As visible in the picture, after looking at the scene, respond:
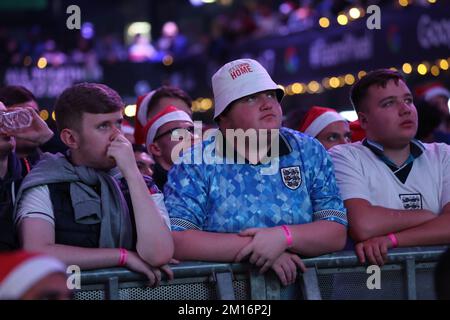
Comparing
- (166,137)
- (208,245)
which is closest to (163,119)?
(166,137)

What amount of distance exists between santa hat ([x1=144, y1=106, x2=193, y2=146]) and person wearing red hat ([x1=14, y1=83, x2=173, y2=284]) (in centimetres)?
148

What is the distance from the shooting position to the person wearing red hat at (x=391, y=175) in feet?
16.3

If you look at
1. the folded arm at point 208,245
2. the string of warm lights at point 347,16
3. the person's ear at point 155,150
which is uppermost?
the string of warm lights at point 347,16

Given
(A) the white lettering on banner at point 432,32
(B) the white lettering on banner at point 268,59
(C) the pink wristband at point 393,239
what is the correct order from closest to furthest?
(C) the pink wristband at point 393,239
(A) the white lettering on banner at point 432,32
(B) the white lettering on banner at point 268,59

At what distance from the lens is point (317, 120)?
6.75m

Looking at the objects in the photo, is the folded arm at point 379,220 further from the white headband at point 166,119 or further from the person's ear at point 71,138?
the white headband at point 166,119

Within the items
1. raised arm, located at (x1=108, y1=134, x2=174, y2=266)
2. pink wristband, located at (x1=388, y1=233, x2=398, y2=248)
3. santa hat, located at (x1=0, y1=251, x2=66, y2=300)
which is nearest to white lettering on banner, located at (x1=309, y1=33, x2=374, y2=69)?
pink wristband, located at (x1=388, y1=233, x2=398, y2=248)

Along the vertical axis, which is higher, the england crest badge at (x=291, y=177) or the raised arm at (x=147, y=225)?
the england crest badge at (x=291, y=177)

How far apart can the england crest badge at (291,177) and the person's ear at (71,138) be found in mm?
1030

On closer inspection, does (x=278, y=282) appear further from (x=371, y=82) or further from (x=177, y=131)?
(x=177, y=131)

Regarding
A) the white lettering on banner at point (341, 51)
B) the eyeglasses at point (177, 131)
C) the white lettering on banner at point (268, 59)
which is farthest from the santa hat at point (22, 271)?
the white lettering on banner at point (268, 59)

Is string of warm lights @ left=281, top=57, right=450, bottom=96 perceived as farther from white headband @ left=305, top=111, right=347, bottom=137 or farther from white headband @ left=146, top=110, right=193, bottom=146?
white headband @ left=146, top=110, right=193, bottom=146

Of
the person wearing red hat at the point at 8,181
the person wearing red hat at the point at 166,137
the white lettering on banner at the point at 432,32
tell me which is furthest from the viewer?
the white lettering on banner at the point at 432,32

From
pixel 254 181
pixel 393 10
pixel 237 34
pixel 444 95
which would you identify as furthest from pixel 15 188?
pixel 237 34
